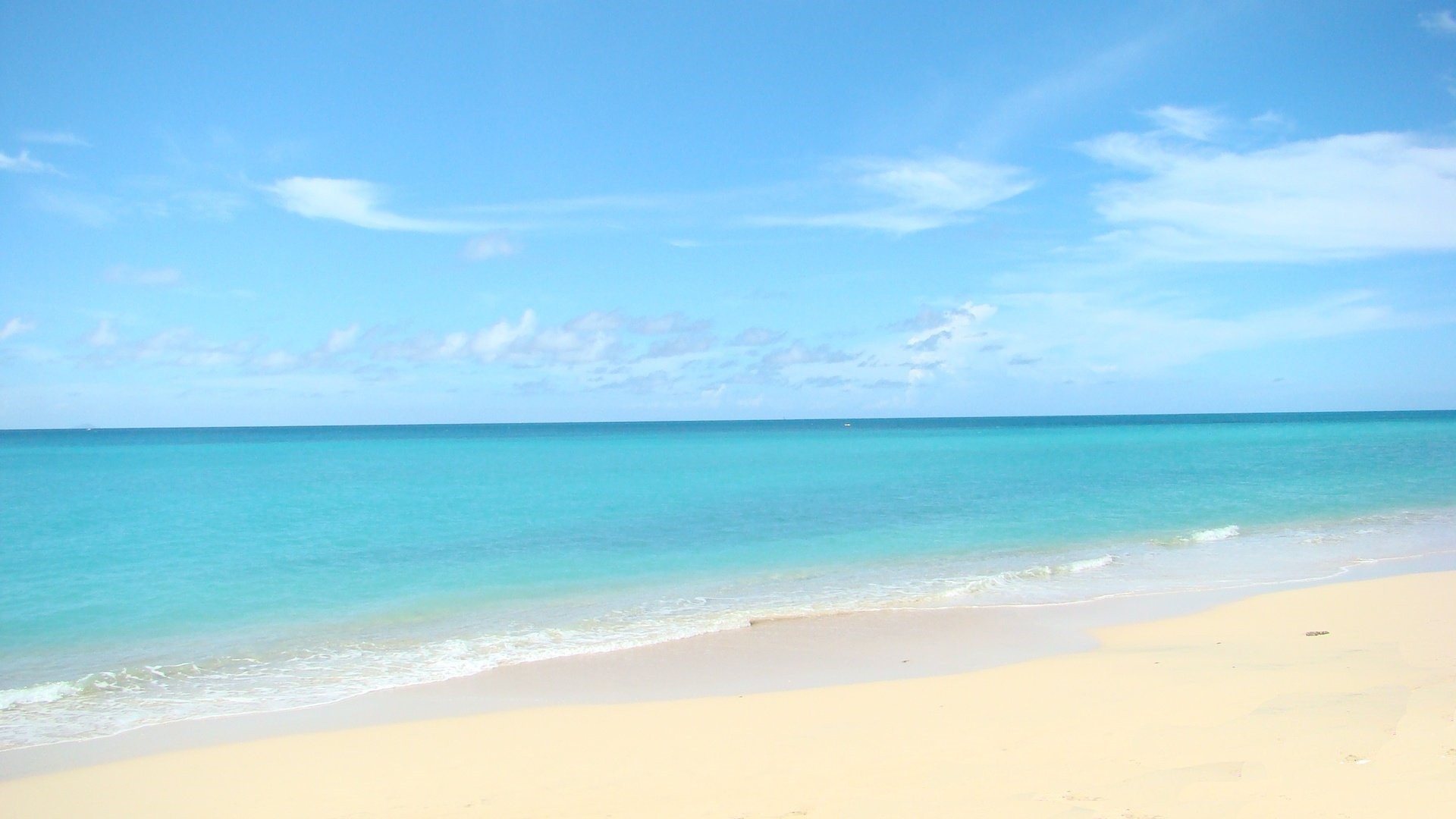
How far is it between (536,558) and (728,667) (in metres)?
8.08

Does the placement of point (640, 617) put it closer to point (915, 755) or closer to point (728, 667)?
point (728, 667)

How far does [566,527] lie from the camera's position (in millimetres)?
20875

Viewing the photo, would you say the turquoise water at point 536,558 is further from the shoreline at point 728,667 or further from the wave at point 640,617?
the shoreline at point 728,667

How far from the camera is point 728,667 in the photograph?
9328mm

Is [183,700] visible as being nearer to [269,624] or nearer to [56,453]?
[269,624]

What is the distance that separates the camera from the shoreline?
7602mm

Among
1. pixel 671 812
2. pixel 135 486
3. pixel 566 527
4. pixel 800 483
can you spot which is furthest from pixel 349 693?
pixel 135 486

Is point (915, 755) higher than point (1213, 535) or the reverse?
higher

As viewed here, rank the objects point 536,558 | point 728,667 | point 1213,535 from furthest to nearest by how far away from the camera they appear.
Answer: point 1213,535 → point 536,558 → point 728,667

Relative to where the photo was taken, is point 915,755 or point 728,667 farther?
point 728,667

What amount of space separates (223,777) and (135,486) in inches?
1386

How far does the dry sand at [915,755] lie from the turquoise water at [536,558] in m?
1.97

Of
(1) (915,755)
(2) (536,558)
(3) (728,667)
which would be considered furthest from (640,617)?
(1) (915,755)

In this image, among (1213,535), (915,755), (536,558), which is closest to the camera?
(915,755)
